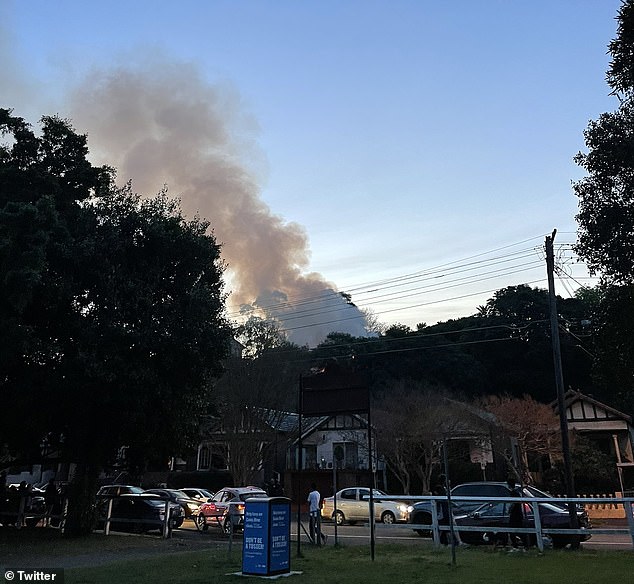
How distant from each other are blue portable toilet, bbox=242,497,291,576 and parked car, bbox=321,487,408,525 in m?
14.7

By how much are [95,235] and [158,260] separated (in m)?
2.15

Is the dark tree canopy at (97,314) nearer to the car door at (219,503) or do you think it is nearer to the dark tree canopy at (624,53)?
the car door at (219,503)

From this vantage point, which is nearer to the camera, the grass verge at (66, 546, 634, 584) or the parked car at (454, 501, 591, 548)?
the grass verge at (66, 546, 634, 584)

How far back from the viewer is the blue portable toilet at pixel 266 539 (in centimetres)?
1124

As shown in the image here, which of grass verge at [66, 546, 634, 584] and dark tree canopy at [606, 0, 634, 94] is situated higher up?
dark tree canopy at [606, 0, 634, 94]

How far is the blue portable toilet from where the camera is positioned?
36.9 feet

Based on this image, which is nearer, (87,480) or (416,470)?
(87,480)

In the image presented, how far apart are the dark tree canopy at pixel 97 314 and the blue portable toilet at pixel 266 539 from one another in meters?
7.60

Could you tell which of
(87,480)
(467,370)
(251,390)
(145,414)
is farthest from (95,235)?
(467,370)

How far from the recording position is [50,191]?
20188 millimetres

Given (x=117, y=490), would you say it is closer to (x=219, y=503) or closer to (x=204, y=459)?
(x=219, y=503)

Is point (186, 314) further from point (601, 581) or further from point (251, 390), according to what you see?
point (251, 390)

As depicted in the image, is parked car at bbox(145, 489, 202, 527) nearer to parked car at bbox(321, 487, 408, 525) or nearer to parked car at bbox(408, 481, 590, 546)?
parked car at bbox(321, 487, 408, 525)

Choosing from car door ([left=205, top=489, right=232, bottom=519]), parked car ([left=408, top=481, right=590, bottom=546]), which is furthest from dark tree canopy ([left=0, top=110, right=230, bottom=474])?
parked car ([left=408, top=481, right=590, bottom=546])
